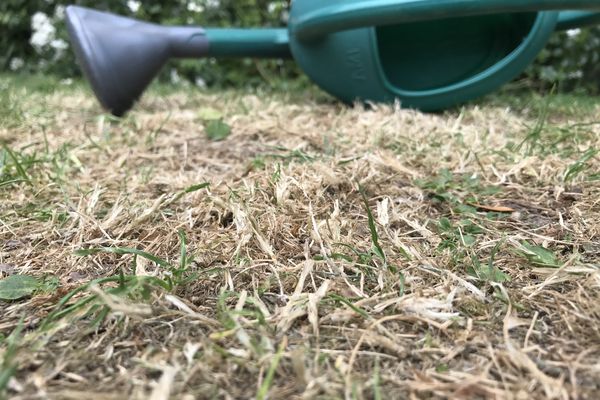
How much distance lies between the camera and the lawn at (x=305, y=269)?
1.64 feet

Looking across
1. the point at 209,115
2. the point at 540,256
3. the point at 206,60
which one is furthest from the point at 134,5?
the point at 540,256

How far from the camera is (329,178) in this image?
97 cm

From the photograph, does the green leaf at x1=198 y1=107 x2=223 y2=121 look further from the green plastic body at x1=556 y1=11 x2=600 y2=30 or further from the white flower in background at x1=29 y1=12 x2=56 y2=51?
the white flower in background at x1=29 y1=12 x2=56 y2=51

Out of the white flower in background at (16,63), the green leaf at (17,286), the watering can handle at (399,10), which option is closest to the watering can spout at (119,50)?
the watering can handle at (399,10)

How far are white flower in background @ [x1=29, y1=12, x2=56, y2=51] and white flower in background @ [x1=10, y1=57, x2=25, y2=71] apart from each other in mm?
201

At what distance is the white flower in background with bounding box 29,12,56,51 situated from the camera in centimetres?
386

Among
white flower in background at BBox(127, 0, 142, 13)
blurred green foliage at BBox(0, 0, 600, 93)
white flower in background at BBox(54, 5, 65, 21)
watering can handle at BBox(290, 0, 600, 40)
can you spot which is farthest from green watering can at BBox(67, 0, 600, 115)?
white flower in background at BBox(54, 5, 65, 21)

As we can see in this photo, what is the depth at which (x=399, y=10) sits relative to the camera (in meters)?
1.38

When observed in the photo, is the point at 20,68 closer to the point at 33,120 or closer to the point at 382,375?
the point at 33,120

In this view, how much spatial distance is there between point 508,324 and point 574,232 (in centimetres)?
32

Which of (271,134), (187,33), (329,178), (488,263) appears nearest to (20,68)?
(187,33)

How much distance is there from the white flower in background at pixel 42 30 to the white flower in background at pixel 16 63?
0.66ft

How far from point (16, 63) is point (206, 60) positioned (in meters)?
1.74

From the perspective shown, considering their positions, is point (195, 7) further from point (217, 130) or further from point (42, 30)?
point (217, 130)
